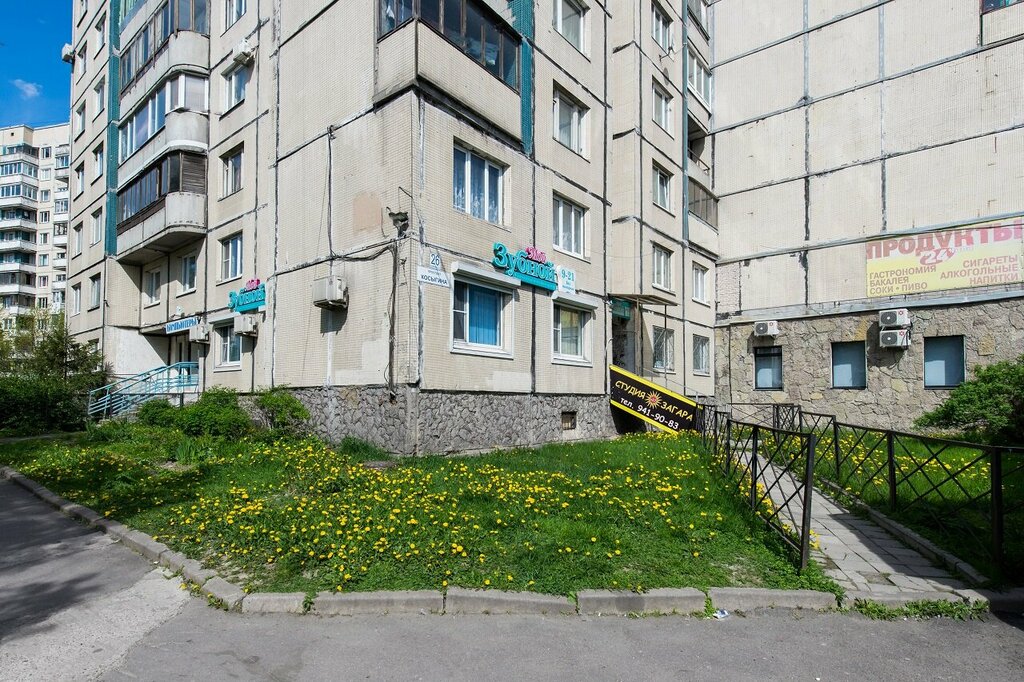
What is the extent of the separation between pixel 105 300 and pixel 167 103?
734 centimetres

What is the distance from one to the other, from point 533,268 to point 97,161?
20517 mm

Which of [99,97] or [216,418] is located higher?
[99,97]

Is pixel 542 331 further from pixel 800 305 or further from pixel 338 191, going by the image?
pixel 800 305

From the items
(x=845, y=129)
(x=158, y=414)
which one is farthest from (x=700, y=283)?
(x=158, y=414)

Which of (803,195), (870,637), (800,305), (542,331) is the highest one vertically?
(803,195)

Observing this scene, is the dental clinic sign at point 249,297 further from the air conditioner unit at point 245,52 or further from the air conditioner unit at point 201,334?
the air conditioner unit at point 245,52

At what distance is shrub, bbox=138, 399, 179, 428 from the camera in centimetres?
1448

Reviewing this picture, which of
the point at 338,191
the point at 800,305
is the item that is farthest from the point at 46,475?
the point at 800,305

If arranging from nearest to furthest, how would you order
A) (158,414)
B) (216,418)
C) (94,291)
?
1. (216,418)
2. (158,414)
3. (94,291)

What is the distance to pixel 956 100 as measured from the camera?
18062 mm

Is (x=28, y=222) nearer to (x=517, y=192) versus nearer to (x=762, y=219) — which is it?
(x=517, y=192)

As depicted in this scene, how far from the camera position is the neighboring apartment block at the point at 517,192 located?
39.0 feet

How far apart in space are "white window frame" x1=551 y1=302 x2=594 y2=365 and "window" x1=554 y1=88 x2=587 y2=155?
418cm

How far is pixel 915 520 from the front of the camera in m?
7.32
